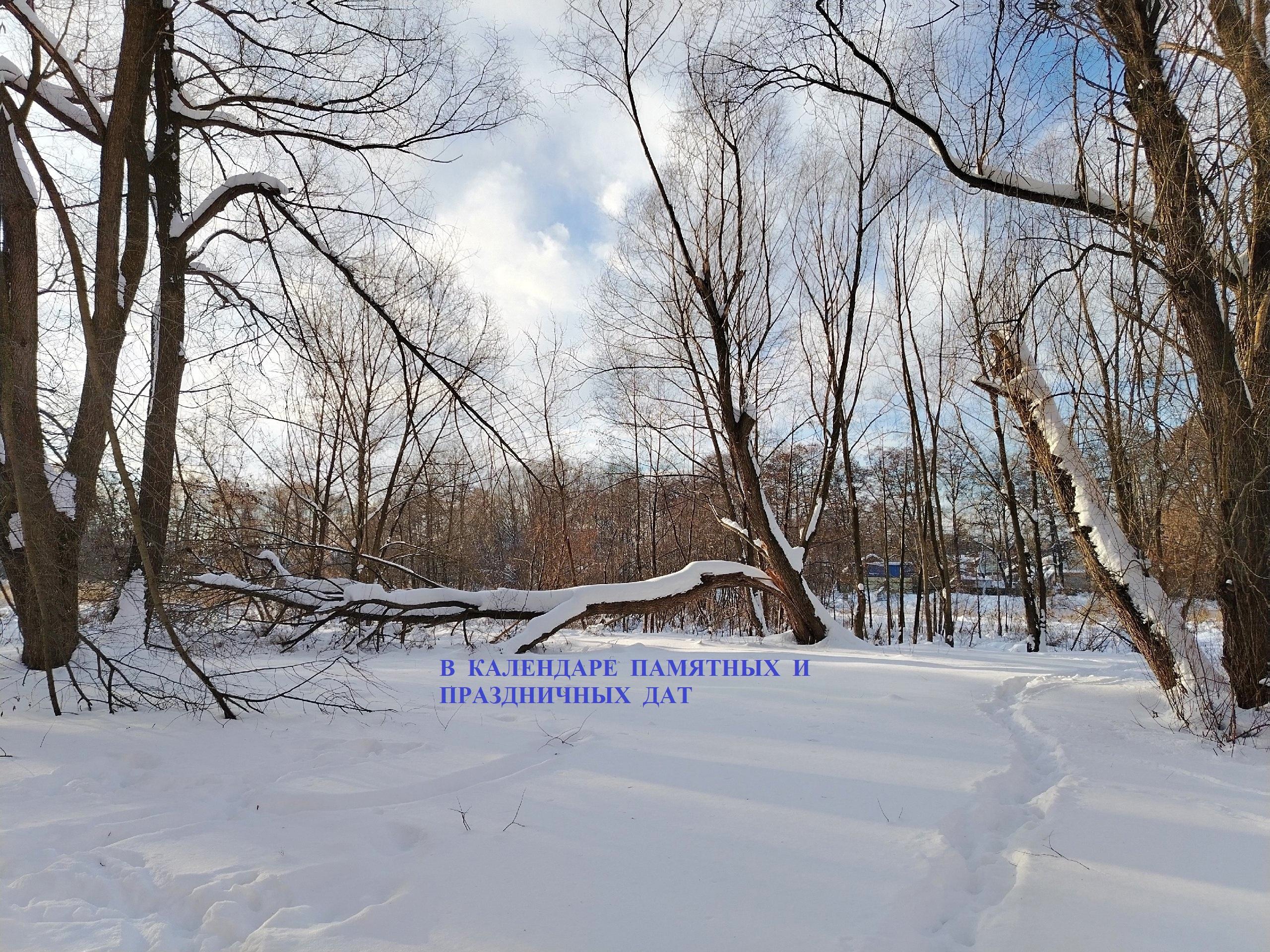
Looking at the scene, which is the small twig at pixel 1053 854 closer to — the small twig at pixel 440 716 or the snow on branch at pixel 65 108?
the small twig at pixel 440 716

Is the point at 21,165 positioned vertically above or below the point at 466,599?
above

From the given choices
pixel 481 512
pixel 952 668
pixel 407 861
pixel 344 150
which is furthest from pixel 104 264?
pixel 481 512

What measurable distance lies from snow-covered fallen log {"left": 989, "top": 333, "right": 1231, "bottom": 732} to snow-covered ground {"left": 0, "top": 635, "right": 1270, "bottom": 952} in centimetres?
28

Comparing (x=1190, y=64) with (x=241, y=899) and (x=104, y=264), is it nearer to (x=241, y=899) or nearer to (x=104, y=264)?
(x=241, y=899)

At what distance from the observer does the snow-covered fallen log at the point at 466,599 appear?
18.9 ft

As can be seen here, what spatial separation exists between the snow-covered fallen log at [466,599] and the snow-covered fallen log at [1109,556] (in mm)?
4059

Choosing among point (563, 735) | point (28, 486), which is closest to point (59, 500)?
point (28, 486)

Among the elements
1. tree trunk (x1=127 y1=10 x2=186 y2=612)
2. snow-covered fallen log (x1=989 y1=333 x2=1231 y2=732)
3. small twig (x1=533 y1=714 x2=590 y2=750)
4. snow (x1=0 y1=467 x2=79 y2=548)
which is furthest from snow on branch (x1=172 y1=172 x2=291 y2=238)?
snow-covered fallen log (x1=989 y1=333 x2=1231 y2=732)

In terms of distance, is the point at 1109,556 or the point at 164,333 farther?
the point at 164,333

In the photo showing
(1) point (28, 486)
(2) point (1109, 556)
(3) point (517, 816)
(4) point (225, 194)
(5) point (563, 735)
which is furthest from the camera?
(4) point (225, 194)

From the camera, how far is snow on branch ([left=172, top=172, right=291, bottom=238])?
5562 millimetres

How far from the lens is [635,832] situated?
7.97ft

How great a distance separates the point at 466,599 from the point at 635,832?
4349 millimetres

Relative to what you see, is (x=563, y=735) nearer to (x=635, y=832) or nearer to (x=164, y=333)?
(x=635, y=832)
